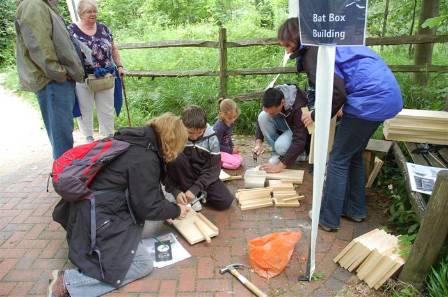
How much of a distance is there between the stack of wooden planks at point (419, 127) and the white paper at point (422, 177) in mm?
504

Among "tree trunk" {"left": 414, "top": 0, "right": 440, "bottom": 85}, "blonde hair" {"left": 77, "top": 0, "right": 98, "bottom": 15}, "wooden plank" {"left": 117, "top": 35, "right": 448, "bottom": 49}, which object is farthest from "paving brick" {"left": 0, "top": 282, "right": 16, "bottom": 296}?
"tree trunk" {"left": 414, "top": 0, "right": 440, "bottom": 85}

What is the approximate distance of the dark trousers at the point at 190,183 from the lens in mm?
3605

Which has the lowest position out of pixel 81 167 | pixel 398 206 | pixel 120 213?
pixel 398 206

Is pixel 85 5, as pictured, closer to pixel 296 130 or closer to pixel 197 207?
pixel 197 207

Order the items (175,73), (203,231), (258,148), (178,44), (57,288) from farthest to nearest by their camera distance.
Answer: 1. (175,73)
2. (178,44)
3. (258,148)
4. (203,231)
5. (57,288)

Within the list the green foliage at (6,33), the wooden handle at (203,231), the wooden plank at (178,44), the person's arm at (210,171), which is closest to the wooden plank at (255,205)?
the person's arm at (210,171)

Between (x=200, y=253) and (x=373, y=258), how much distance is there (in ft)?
4.23

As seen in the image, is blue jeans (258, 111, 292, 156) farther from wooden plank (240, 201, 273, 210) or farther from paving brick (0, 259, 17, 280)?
paving brick (0, 259, 17, 280)

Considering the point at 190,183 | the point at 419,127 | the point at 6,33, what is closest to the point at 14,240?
the point at 190,183

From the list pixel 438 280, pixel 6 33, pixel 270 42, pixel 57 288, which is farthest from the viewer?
pixel 6 33

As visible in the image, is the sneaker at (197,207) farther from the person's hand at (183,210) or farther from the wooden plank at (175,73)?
the wooden plank at (175,73)

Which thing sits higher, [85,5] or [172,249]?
[85,5]

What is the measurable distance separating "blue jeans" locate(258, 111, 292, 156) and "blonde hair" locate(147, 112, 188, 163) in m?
1.96

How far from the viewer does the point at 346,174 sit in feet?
9.96
